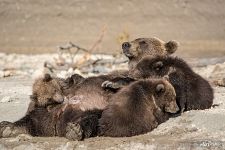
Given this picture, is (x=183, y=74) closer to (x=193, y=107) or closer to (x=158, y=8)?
(x=193, y=107)

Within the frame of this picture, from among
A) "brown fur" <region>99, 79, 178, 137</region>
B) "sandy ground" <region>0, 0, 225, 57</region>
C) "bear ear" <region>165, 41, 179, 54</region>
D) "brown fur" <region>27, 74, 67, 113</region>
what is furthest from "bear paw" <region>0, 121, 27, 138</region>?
"sandy ground" <region>0, 0, 225, 57</region>

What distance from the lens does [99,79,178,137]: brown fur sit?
6.29 m

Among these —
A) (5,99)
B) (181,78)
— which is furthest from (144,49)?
(5,99)

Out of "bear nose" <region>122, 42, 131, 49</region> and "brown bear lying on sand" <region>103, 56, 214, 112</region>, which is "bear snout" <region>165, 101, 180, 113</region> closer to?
"brown bear lying on sand" <region>103, 56, 214, 112</region>

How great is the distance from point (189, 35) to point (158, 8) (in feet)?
15.3

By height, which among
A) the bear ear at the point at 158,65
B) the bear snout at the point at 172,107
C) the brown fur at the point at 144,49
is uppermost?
the brown fur at the point at 144,49

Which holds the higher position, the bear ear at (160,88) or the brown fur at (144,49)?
the brown fur at (144,49)

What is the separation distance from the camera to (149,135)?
20.8 feet

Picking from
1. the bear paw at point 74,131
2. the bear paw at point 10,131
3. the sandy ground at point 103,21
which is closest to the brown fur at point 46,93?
the bear paw at point 10,131

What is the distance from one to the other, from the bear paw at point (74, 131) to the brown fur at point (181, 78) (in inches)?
39.0

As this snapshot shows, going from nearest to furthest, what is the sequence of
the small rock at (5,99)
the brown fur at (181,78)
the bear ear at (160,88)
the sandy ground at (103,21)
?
the bear ear at (160,88)
the brown fur at (181,78)
the small rock at (5,99)
the sandy ground at (103,21)

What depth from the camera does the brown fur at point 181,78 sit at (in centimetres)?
678

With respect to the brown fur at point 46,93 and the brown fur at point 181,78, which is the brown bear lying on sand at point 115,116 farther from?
the brown fur at point 181,78

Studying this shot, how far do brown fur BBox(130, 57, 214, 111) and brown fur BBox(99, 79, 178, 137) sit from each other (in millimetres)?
236
